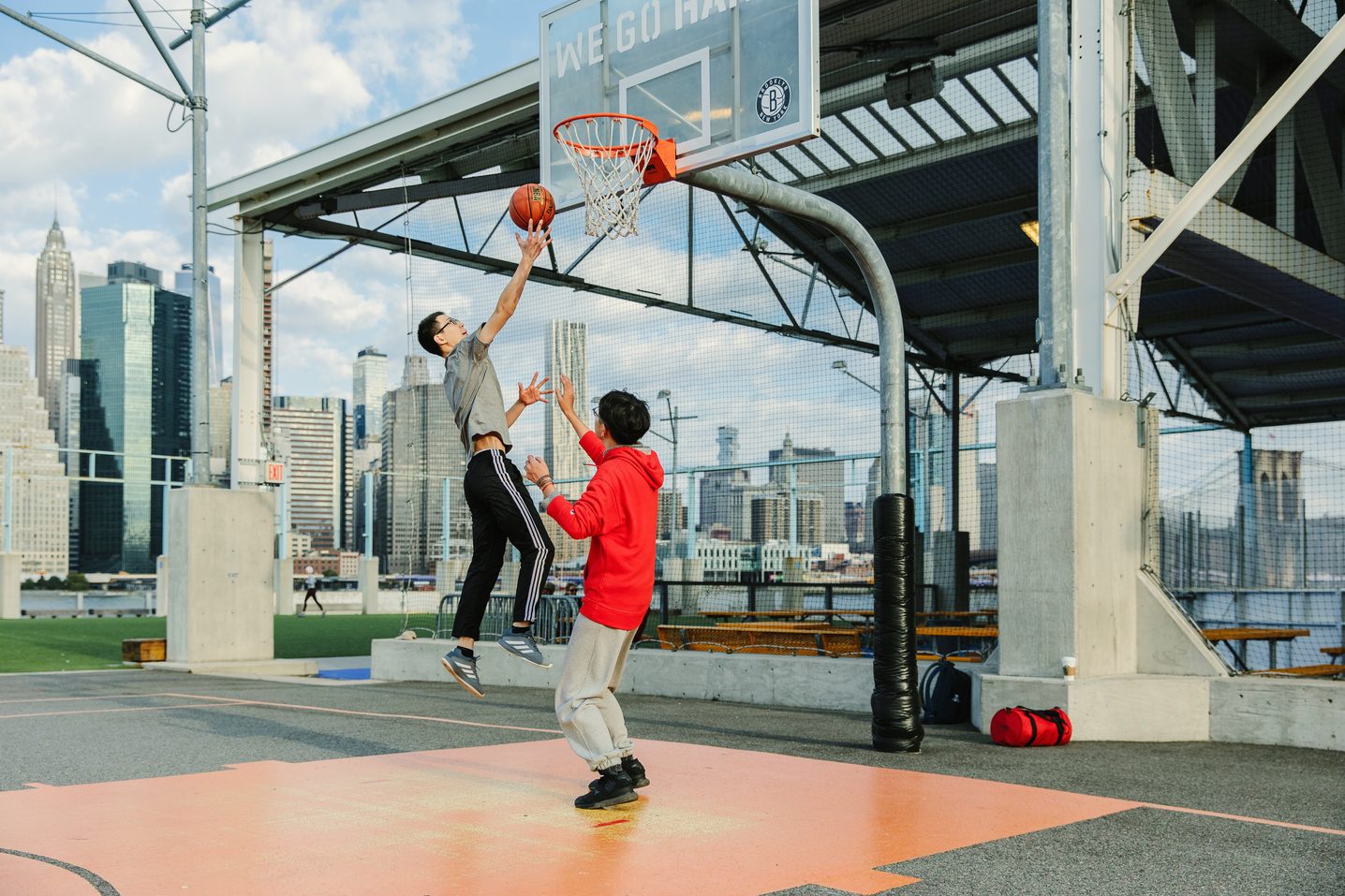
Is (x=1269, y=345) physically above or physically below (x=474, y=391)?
above

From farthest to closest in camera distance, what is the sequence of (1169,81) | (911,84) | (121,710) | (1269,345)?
(1269,345)
(911,84)
(121,710)
(1169,81)

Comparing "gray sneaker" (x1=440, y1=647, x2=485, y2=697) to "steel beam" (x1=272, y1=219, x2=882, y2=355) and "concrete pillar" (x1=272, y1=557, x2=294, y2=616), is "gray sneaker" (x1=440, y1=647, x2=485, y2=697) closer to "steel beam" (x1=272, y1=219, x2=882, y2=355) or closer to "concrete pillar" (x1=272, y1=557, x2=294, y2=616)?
"steel beam" (x1=272, y1=219, x2=882, y2=355)

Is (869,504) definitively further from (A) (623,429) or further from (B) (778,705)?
(A) (623,429)

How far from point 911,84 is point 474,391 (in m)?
10.2

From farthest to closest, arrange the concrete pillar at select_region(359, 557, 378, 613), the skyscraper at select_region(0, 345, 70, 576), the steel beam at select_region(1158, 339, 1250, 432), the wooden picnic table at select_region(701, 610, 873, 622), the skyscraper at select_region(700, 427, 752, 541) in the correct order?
the skyscraper at select_region(0, 345, 70, 576) → the concrete pillar at select_region(359, 557, 378, 613) → the steel beam at select_region(1158, 339, 1250, 432) → the skyscraper at select_region(700, 427, 752, 541) → the wooden picnic table at select_region(701, 610, 873, 622)

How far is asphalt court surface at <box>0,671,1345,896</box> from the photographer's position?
4605mm

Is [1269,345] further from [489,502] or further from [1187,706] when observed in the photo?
[489,502]

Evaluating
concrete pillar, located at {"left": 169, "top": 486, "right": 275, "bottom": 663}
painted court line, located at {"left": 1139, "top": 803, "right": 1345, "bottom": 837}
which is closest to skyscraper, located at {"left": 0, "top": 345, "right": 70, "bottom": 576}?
concrete pillar, located at {"left": 169, "top": 486, "right": 275, "bottom": 663}

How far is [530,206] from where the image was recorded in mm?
6902

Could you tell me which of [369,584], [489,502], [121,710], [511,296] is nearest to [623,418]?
[489,502]

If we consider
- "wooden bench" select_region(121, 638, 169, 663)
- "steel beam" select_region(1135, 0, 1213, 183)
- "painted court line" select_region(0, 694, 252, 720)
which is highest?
"steel beam" select_region(1135, 0, 1213, 183)

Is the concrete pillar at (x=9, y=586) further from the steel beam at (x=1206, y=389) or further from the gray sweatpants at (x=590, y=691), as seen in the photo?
the gray sweatpants at (x=590, y=691)

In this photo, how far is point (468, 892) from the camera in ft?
14.3

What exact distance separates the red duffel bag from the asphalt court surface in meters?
0.18
